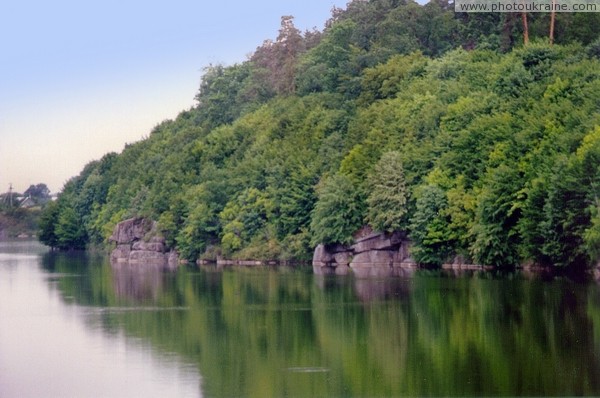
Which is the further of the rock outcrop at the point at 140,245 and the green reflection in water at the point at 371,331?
the rock outcrop at the point at 140,245

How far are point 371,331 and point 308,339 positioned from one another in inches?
110

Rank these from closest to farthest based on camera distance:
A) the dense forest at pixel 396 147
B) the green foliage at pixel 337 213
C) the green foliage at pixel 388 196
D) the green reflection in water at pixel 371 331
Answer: the green reflection in water at pixel 371 331
the dense forest at pixel 396 147
the green foliage at pixel 388 196
the green foliage at pixel 337 213

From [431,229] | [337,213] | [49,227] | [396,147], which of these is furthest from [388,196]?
[49,227]

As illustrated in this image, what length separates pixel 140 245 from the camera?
359ft

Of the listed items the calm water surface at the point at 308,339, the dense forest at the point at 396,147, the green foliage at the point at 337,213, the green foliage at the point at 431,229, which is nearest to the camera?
the calm water surface at the point at 308,339

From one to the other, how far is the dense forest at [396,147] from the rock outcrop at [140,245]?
4.58 ft

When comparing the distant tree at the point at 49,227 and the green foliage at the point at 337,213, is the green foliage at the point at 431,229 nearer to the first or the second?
the green foliage at the point at 337,213

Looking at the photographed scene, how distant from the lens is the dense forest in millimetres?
68312

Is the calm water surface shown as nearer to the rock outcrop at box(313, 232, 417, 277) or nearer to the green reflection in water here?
the green reflection in water

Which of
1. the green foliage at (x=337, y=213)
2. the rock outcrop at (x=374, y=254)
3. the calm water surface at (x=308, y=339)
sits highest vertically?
the green foliage at (x=337, y=213)

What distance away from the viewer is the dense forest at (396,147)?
6831 centimetres

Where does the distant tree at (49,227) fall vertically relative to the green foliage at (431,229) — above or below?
above

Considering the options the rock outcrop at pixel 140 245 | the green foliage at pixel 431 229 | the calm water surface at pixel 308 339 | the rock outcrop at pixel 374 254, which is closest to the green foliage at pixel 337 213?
the rock outcrop at pixel 374 254

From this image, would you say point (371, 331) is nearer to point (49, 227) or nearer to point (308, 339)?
point (308, 339)
